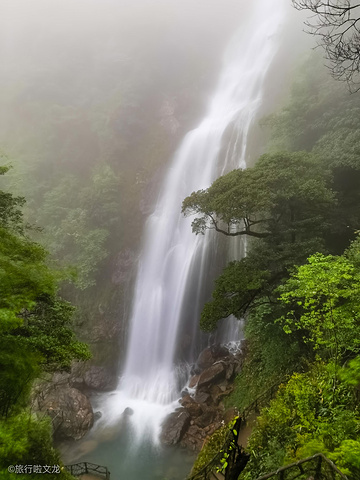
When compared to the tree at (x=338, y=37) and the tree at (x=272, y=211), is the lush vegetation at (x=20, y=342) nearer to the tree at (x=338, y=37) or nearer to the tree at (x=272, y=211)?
the tree at (x=338, y=37)

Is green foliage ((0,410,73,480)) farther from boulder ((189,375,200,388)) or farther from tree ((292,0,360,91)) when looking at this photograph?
boulder ((189,375,200,388))

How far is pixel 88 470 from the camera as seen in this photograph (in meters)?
11.7

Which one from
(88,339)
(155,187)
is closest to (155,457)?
(88,339)

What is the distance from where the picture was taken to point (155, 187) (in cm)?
2772

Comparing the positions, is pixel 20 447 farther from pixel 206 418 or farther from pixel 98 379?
pixel 98 379

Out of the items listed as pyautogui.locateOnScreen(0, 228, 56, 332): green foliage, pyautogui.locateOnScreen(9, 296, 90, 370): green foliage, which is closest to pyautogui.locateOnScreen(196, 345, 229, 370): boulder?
pyautogui.locateOnScreen(9, 296, 90, 370): green foliage

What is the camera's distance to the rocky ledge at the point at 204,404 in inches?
504

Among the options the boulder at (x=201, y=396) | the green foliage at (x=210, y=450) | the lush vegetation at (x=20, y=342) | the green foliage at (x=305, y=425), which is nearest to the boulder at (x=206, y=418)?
the boulder at (x=201, y=396)

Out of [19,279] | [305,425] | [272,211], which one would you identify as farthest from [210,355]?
[19,279]

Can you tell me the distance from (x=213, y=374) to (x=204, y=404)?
1.53m

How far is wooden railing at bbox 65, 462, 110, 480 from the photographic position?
1131 centimetres

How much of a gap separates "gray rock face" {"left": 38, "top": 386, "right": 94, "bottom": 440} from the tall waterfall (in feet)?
4.66

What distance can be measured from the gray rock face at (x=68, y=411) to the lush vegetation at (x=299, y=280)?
25.7ft

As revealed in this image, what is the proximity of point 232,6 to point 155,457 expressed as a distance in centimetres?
6664
